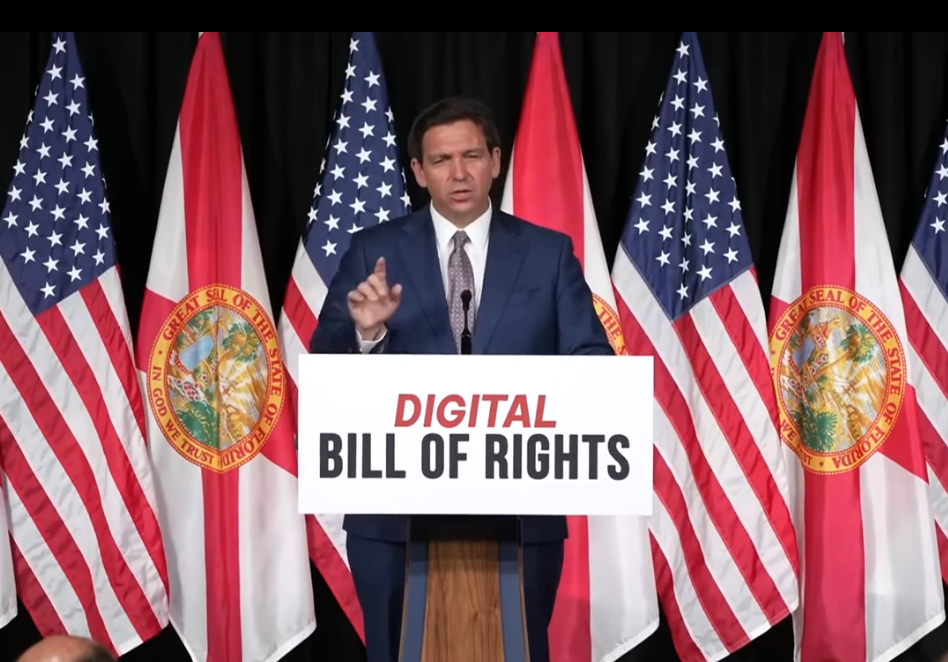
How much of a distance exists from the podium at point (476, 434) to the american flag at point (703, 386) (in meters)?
2.06

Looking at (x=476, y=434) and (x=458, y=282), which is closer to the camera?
(x=476, y=434)

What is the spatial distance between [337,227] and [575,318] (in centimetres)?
177

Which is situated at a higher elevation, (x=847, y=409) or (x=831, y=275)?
(x=831, y=275)

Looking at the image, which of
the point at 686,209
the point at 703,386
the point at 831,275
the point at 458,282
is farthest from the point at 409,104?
the point at 458,282

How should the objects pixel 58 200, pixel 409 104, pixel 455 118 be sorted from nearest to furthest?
pixel 455 118 → pixel 58 200 → pixel 409 104

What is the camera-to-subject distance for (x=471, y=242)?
301 cm

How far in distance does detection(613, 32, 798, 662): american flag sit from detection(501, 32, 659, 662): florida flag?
124mm

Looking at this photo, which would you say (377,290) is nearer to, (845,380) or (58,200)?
(58,200)

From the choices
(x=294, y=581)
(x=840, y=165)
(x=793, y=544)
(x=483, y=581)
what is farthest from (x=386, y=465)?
(x=840, y=165)

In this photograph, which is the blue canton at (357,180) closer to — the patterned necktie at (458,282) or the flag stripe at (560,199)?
the flag stripe at (560,199)

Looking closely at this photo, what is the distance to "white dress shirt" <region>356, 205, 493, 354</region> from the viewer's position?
9.77ft

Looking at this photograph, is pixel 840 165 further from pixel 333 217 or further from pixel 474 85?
pixel 333 217

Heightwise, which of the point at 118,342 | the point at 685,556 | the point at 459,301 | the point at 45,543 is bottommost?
the point at 685,556

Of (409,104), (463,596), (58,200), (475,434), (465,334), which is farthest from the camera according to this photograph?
(409,104)
